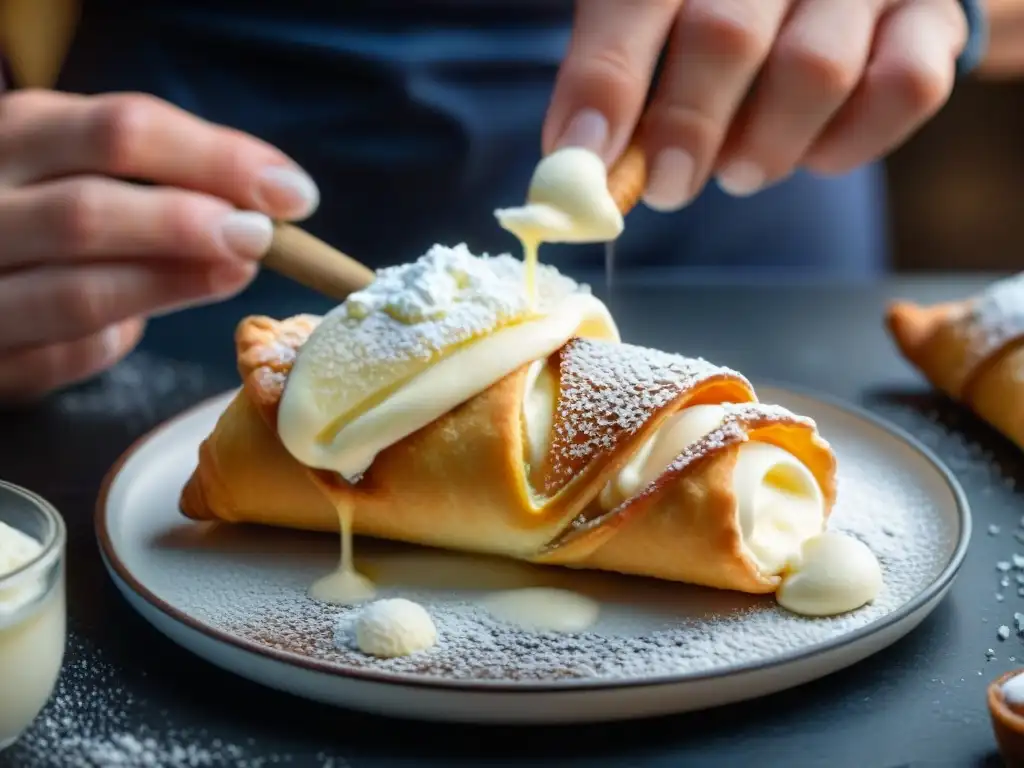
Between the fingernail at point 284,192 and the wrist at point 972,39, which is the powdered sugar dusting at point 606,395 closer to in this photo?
the fingernail at point 284,192

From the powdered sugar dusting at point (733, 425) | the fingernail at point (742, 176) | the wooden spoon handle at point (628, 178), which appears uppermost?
the wooden spoon handle at point (628, 178)

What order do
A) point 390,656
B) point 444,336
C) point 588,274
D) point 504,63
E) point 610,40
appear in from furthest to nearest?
point 588,274, point 504,63, point 610,40, point 444,336, point 390,656

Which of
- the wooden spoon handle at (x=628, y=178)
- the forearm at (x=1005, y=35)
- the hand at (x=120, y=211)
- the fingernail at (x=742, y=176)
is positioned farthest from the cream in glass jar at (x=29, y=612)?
the forearm at (x=1005, y=35)

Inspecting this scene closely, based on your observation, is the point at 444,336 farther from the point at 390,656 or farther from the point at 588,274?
the point at 588,274

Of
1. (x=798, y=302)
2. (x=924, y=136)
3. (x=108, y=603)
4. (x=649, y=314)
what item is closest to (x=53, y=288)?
(x=108, y=603)

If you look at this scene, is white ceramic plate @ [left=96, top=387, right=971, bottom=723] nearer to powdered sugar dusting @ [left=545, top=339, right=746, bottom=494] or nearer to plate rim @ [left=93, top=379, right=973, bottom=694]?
plate rim @ [left=93, top=379, right=973, bottom=694]

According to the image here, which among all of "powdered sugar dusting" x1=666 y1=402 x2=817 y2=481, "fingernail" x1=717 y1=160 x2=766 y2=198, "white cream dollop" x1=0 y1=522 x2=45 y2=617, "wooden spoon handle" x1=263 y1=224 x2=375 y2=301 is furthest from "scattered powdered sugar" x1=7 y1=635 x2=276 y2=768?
"fingernail" x1=717 y1=160 x2=766 y2=198
